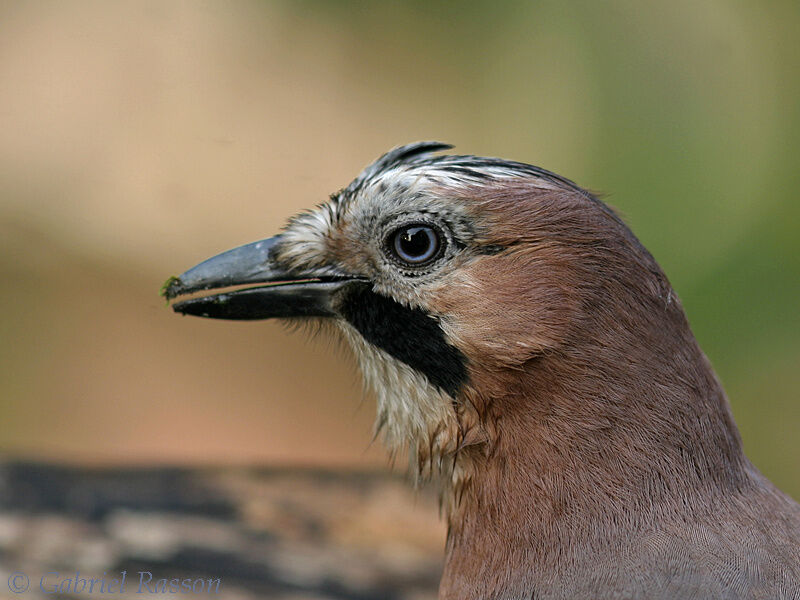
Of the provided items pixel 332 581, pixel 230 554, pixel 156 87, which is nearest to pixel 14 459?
pixel 230 554

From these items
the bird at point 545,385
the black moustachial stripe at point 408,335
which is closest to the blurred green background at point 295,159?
the black moustachial stripe at point 408,335

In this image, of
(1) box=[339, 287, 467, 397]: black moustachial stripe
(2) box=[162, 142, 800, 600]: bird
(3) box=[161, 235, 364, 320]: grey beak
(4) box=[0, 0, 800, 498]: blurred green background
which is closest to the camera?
(2) box=[162, 142, 800, 600]: bird

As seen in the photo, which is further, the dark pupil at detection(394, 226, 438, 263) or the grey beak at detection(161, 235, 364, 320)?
the grey beak at detection(161, 235, 364, 320)

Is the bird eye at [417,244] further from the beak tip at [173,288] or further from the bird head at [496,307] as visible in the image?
the beak tip at [173,288]

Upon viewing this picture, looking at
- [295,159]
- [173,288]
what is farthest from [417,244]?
[295,159]

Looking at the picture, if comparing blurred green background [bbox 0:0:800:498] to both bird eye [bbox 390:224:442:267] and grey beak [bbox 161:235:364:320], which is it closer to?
grey beak [bbox 161:235:364:320]

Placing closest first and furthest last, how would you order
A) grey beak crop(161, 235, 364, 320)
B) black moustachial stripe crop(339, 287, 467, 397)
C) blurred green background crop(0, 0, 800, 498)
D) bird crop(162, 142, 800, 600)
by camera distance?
bird crop(162, 142, 800, 600) < black moustachial stripe crop(339, 287, 467, 397) < grey beak crop(161, 235, 364, 320) < blurred green background crop(0, 0, 800, 498)

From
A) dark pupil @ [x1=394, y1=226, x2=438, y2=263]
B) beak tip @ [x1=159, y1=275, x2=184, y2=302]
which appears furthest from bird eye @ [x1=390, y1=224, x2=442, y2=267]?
beak tip @ [x1=159, y1=275, x2=184, y2=302]

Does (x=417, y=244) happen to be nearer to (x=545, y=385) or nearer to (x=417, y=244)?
(x=417, y=244)
